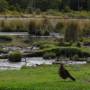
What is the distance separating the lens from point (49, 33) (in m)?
63.7

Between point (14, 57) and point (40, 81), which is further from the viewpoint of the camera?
point (14, 57)

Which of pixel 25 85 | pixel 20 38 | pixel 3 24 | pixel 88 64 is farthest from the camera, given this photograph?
pixel 3 24

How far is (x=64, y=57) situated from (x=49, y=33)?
862 inches

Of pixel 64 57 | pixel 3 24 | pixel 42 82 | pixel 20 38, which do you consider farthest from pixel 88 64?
pixel 3 24

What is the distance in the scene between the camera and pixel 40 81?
2447cm

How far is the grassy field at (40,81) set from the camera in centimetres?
2169

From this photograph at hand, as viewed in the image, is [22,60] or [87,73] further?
[22,60]

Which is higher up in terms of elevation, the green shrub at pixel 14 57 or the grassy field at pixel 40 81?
the grassy field at pixel 40 81

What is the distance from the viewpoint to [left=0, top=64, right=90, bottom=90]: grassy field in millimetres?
21688

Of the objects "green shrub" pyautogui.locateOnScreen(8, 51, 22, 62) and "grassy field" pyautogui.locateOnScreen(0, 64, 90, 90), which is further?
"green shrub" pyautogui.locateOnScreen(8, 51, 22, 62)

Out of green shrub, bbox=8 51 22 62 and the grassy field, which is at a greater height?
the grassy field

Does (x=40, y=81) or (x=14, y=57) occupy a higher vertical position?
(x=40, y=81)

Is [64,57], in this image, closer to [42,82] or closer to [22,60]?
[22,60]

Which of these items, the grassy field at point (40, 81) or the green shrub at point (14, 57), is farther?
the green shrub at point (14, 57)
